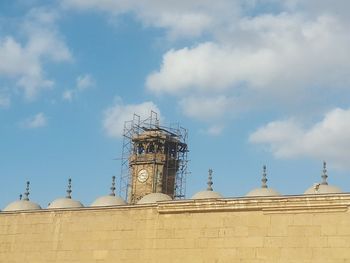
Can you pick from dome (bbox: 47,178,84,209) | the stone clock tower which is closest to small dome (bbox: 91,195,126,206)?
dome (bbox: 47,178,84,209)

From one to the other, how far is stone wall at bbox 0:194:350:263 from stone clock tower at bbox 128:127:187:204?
16604 mm

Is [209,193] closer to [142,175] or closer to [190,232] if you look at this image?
[190,232]

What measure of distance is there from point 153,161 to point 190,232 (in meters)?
20.1

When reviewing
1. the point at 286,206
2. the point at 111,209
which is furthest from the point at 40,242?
the point at 286,206

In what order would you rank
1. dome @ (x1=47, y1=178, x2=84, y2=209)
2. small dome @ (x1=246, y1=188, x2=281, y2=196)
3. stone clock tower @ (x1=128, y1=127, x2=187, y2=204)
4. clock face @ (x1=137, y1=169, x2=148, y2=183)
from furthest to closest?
clock face @ (x1=137, y1=169, x2=148, y2=183) < stone clock tower @ (x1=128, y1=127, x2=187, y2=204) < dome @ (x1=47, y1=178, x2=84, y2=209) < small dome @ (x1=246, y1=188, x2=281, y2=196)

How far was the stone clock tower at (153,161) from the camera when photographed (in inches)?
1491

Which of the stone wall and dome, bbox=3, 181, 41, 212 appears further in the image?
dome, bbox=3, 181, 41, 212

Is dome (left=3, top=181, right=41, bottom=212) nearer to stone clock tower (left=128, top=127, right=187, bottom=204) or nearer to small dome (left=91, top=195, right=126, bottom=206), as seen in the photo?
small dome (left=91, top=195, right=126, bottom=206)

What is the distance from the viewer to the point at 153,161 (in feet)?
125

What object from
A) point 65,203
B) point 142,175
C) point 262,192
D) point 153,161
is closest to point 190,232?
point 262,192

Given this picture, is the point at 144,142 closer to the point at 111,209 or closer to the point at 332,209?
A: the point at 111,209

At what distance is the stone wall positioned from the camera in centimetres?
1617

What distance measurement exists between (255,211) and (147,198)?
6.84 metres

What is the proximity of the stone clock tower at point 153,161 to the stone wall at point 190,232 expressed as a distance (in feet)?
54.5
